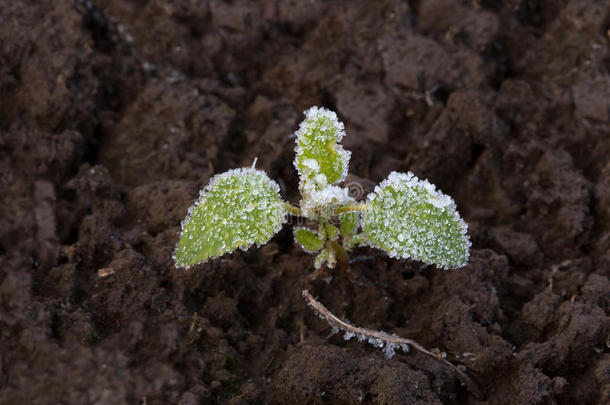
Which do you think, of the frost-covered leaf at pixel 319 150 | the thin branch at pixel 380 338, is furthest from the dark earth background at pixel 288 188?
the frost-covered leaf at pixel 319 150

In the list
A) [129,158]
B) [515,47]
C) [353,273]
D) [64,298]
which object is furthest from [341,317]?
[515,47]

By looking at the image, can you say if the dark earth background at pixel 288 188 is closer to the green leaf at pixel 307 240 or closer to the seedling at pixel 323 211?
the green leaf at pixel 307 240

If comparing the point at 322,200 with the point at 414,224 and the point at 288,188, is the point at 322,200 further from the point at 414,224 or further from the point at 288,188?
the point at 288,188

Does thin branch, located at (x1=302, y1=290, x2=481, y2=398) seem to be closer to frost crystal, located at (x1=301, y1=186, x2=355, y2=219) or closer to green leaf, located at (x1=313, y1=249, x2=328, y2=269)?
green leaf, located at (x1=313, y1=249, x2=328, y2=269)

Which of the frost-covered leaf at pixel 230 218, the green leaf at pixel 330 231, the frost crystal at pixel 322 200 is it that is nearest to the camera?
the frost-covered leaf at pixel 230 218

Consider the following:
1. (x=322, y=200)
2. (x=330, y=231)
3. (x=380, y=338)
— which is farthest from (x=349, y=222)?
(x=380, y=338)

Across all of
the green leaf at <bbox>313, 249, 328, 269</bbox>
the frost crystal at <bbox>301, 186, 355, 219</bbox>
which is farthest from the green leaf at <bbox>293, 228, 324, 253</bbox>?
the frost crystal at <bbox>301, 186, 355, 219</bbox>
